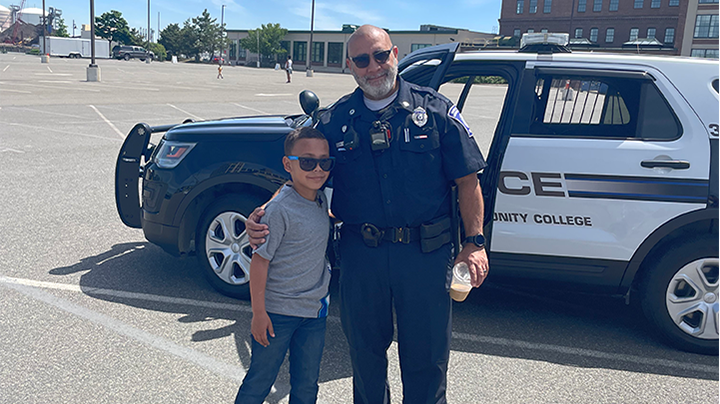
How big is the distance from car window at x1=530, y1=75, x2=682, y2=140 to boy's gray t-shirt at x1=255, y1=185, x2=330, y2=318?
72.3 inches

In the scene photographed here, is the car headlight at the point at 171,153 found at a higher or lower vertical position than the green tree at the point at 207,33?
lower

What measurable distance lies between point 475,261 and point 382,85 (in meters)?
0.82

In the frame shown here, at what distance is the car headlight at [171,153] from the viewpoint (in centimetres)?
455

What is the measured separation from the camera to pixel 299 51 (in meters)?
95.1

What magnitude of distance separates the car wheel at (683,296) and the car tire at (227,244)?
2.60m

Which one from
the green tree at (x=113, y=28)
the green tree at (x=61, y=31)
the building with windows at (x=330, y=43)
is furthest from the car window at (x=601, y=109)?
the green tree at (x=61, y=31)

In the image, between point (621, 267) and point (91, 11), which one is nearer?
point (621, 267)

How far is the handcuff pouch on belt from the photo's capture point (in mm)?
2590

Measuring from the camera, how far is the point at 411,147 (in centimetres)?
254

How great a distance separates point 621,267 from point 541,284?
1.59 ft

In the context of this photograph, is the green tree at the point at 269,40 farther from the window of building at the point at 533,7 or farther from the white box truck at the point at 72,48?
the window of building at the point at 533,7

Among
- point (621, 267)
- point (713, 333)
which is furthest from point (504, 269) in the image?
point (713, 333)

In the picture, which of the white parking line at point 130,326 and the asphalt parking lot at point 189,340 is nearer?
the asphalt parking lot at point 189,340

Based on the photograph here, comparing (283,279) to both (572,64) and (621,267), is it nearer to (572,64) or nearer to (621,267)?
(621,267)
